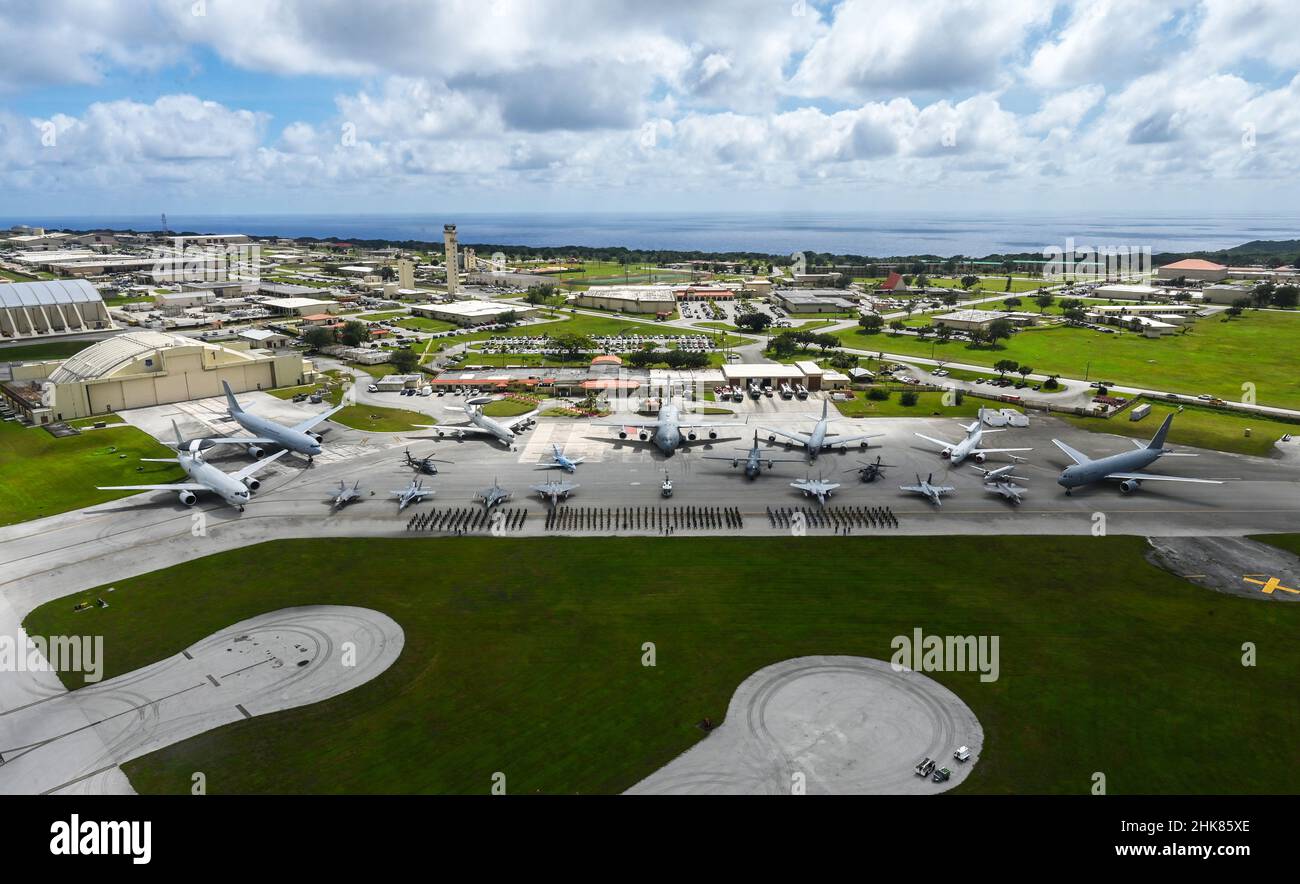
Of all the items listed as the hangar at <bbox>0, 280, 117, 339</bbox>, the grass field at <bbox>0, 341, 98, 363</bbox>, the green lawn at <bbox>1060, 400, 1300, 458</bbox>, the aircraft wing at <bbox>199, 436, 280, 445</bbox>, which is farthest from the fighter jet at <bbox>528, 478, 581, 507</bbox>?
the hangar at <bbox>0, 280, 117, 339</bbox>

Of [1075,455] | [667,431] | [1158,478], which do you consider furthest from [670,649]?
[1075,455]

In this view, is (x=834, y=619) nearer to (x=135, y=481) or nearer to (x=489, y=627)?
(x=489, y=627)

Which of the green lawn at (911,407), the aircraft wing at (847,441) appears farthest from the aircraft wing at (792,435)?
the green lawn at (911,407)

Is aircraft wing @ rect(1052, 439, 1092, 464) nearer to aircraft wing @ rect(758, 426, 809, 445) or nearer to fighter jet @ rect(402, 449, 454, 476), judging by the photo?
aircraft wing @ rect(758, 426, 809, 445)

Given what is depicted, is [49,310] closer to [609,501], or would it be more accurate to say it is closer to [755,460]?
[609,501]

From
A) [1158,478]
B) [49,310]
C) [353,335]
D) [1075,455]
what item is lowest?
[1158,478]
